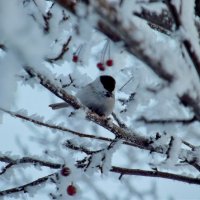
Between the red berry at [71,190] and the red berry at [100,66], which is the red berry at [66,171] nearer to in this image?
the red berry at [71,190]

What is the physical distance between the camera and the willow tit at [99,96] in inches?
168

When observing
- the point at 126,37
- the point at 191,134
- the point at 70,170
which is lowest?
the point at 70,170

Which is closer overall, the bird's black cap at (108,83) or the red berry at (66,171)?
the red berry at (66,171)

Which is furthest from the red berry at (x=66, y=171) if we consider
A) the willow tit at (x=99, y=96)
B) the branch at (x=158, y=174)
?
the willow tit at (x=99, y=96)

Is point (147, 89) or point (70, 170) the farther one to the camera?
point (70, 170)

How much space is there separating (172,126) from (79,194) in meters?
1.37

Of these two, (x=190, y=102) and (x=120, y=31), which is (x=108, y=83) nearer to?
(x=190, y=102)

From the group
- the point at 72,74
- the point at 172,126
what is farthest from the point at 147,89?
the point at 72,74

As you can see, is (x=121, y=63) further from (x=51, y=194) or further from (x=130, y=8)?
(x=130, y=8)

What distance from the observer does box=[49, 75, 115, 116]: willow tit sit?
14.0ft

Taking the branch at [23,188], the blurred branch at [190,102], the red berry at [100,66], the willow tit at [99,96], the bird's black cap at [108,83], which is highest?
the blurred branch at [190,102]

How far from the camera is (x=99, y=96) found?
443cm

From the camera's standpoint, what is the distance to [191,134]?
1690mm

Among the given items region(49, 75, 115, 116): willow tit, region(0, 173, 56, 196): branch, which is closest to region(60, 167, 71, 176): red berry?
region(0, 173, 56, 196): branch
